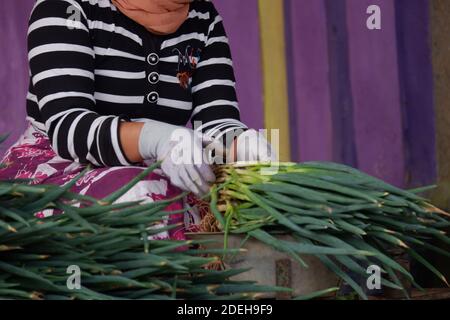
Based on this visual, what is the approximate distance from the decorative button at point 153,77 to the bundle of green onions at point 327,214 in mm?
539

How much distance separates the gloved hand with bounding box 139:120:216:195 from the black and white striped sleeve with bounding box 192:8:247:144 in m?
0.46

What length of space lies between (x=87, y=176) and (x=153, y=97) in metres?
0.41

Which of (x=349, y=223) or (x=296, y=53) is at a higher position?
(x=296, y=53)

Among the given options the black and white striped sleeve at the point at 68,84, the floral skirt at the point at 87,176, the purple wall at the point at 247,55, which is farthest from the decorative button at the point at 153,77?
the purple wall at the point at 247,55

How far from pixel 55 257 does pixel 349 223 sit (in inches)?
22.3

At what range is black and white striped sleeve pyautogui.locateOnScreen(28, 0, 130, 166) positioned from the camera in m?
1.99

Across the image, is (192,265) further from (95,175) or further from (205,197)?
(95,175)

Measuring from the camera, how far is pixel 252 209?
65.9 inches

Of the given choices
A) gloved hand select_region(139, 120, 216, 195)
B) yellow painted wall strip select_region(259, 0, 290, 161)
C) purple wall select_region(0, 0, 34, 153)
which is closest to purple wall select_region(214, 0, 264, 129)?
yellow painted wall strip select_region(259, 0, 290, 161)

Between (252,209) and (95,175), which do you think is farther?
(95,175)

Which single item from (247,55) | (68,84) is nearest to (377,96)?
(247,55)
